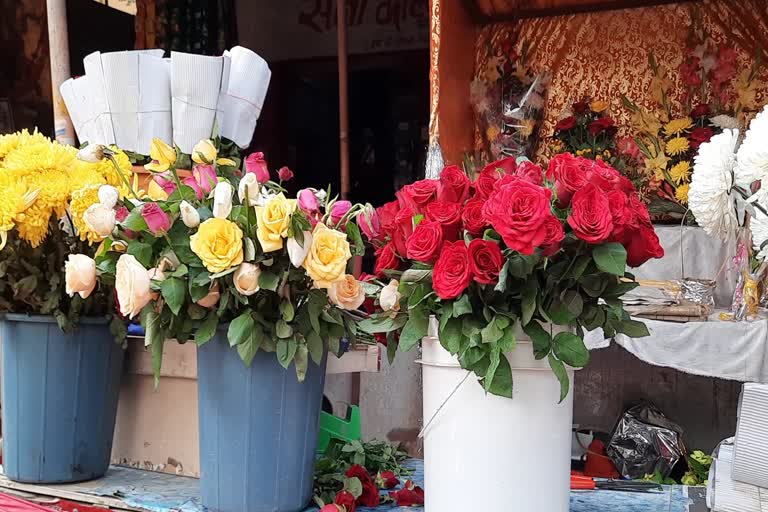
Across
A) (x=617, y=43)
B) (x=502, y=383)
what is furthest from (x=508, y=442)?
(x=617, y=43)

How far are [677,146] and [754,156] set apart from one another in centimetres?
267

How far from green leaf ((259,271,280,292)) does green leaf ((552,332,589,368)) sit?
0.36m

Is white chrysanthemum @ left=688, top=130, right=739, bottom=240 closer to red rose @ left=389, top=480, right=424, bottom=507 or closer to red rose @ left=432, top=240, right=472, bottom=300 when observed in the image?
red rose @ left=432, top=240, right=472, bottom=300

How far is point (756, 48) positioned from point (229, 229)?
3216mm

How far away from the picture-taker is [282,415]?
1.09 m

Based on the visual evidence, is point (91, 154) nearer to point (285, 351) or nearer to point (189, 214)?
point (189, 214)

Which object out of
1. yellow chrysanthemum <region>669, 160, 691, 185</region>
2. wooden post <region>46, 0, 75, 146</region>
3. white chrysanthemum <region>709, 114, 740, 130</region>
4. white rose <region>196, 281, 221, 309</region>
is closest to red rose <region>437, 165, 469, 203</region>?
white rose <region>196, 281, 221, 309</region>

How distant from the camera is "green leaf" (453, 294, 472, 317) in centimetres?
91

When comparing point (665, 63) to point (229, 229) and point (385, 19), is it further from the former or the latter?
point (229, 229)

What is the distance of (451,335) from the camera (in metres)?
0.93

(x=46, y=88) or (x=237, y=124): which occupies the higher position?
(x=46, y=88)

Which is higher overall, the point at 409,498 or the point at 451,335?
the point at 451,335

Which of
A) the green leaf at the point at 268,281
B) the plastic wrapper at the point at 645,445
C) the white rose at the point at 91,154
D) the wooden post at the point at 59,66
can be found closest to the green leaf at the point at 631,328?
the green leaf at the point at 268,281

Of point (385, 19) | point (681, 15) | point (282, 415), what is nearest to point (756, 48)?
point (681, 15)
